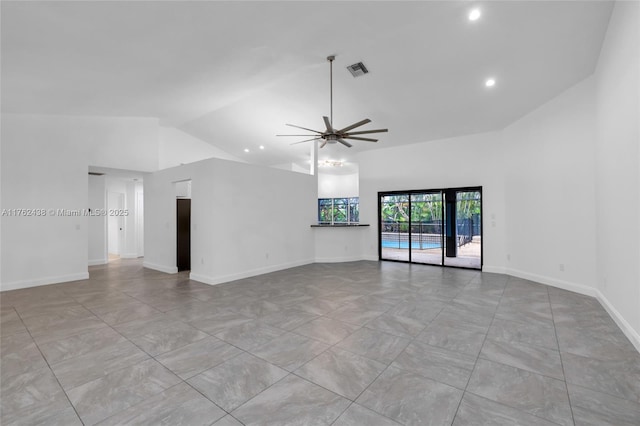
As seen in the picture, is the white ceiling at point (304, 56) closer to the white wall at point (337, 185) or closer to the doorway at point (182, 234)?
the doorway at point (182, 234)

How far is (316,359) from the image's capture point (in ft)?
8.89

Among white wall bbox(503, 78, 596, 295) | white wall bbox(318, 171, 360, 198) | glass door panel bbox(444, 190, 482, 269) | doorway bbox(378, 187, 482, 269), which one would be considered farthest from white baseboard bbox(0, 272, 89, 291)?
white wall bbox(503, 78, 596, 295)

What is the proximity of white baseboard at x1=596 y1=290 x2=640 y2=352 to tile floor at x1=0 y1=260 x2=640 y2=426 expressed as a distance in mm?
81

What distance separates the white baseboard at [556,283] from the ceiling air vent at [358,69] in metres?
5.20

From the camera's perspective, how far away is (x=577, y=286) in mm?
4934

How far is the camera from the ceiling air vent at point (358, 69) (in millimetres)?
4914

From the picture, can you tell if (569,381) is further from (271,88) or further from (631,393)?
(271,88)

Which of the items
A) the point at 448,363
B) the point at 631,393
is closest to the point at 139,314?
the point at 448,363

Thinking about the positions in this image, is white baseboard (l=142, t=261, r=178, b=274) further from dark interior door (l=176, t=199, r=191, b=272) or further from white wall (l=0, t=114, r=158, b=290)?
white wall (l=0, t=114, r=158, b=290)

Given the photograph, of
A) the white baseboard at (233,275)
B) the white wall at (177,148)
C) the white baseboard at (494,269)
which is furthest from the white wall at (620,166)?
the white wall at (177,148)

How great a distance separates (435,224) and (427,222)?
24cm

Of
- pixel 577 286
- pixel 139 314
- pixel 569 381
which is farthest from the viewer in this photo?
pixel 577 286

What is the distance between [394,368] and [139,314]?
3.52m

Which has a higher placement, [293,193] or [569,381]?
[293,193]
